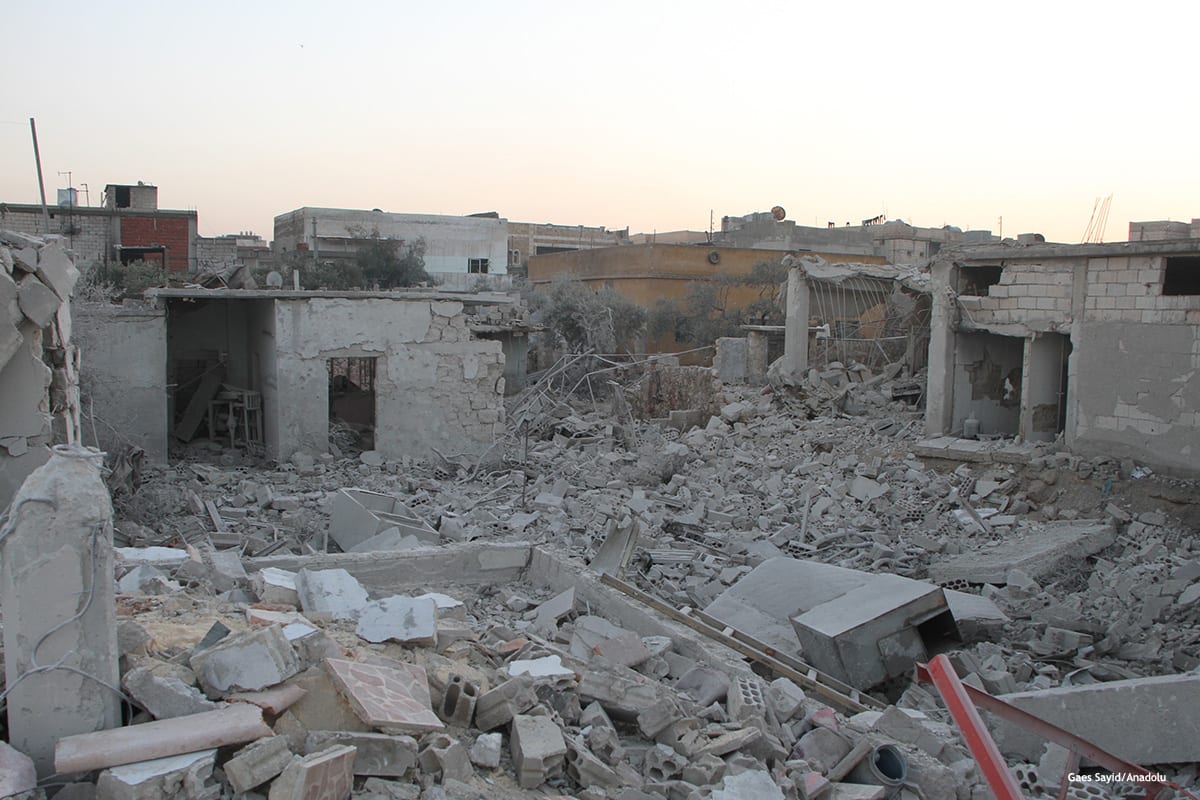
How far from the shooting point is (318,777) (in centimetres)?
337

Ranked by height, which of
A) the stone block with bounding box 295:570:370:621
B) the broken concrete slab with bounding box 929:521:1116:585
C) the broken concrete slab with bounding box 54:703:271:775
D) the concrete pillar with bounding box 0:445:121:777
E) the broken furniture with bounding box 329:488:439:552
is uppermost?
the concrete pillar with bounding box 0:445:121:777

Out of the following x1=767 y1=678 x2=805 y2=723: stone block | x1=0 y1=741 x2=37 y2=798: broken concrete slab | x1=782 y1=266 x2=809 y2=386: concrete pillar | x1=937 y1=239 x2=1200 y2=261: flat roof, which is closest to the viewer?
x1=0 y1=741 x2=37 y2=798: broken concrete slab

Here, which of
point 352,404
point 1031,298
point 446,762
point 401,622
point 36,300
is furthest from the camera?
point 352,404

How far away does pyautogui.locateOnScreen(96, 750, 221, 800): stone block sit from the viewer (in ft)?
10.5

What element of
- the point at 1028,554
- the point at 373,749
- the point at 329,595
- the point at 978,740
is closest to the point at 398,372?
the point at 329,595

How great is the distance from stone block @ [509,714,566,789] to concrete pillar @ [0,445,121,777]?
163 cm

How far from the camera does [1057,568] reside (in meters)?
9.24

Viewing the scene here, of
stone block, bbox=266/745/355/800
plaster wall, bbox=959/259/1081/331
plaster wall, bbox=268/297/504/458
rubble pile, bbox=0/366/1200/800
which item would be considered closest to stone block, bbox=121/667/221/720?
rubble pile, bbox=0/366/1200/800

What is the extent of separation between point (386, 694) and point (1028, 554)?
746 cm

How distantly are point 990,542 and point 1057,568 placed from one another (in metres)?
1.11

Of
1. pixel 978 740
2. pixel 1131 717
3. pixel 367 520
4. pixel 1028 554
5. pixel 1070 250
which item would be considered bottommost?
pixel 1028 554

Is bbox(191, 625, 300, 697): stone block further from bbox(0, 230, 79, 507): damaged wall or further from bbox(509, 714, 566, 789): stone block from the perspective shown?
bbox(0, 230, 79, 507): damaged wall

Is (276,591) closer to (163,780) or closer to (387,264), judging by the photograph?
(163,780)

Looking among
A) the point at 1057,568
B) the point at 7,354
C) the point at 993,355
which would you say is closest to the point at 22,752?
the point at 7,354
